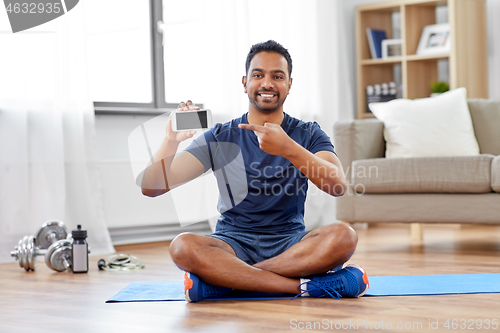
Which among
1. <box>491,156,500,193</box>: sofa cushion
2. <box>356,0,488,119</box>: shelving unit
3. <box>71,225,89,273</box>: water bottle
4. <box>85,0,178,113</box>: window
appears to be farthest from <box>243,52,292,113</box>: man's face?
<box>356,0,488,119</box>: shelving unit

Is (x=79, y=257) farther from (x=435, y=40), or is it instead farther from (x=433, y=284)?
(x=435, y=40)

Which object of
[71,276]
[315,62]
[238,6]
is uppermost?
[238,6]

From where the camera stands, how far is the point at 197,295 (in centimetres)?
185

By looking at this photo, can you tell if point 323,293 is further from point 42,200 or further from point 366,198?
point 42,200

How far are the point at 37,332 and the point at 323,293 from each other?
804mm

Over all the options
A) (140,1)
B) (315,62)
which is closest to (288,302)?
(140,1)

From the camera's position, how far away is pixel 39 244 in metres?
2.91

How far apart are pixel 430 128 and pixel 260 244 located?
1730mm

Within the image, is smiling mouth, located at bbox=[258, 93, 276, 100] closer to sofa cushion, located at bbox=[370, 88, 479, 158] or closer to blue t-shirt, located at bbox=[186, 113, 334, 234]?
blue t-shirt, located at bbox=[186, 113, 334, 234]

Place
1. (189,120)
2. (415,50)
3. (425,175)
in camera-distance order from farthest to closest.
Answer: (415,50) → (425,175) → (189,120)

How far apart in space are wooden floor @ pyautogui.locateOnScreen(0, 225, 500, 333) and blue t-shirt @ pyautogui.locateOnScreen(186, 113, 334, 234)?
27cm

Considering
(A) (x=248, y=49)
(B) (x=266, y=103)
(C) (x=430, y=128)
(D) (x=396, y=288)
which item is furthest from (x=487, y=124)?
(B) (x=266, y=103)

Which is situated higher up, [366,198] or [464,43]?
[464,43]


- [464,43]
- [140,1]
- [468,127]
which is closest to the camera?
[468,127]
